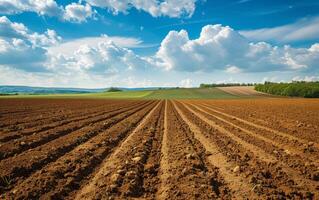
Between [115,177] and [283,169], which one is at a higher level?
[115,177]

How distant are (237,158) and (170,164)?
2062mm

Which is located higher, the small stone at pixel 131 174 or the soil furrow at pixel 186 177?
the small stone at pixel 131 174

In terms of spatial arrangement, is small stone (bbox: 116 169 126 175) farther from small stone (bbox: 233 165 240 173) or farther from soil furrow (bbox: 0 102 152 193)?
small stone (bbox: 233 165 240 173)

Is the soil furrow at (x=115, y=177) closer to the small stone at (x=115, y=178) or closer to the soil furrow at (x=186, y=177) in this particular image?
the small stone at (x=115, y=178)

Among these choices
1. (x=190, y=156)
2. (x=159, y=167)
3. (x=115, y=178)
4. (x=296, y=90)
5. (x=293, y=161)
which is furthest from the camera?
(x=296, y=90)

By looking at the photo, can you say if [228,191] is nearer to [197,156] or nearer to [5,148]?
[197,156]

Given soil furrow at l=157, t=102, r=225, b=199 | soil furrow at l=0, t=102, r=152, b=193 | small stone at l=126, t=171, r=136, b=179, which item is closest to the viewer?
soil furrow at l=157, t=102, r=225, b=199

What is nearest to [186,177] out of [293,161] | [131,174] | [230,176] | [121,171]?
[230,176]

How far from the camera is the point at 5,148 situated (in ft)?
30.5

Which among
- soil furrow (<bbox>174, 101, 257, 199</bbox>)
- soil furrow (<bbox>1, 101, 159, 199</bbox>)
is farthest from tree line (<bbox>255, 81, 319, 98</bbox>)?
soil furrow (<bbox>1, 101, 159, 199</bbox>)

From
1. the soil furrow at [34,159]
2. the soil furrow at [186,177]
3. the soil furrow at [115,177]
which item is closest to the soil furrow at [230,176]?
the soil furrow at [186,177]

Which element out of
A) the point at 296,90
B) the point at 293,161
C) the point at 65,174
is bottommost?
the point at 296,90

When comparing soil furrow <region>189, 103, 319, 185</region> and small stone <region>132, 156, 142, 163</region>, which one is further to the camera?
small stone <region>132, 156, 142, 163</region>

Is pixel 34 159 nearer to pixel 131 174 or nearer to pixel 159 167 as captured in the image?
pixel 131 174
